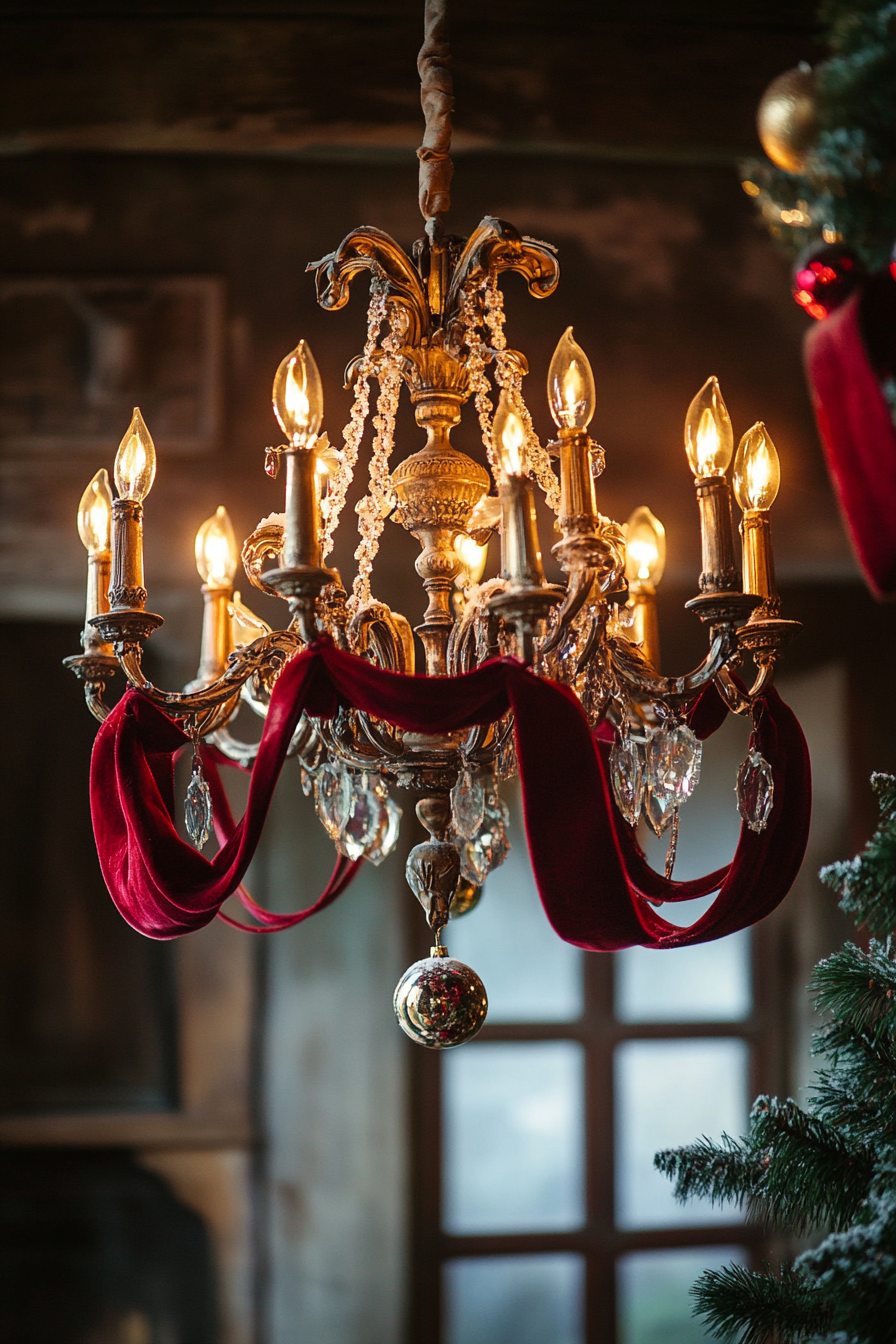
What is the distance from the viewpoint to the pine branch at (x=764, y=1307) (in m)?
1.21

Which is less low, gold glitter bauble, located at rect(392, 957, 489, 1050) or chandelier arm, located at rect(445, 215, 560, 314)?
chandelier arm, located at rect(445, 215, 560, 314)

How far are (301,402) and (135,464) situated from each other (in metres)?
0.26

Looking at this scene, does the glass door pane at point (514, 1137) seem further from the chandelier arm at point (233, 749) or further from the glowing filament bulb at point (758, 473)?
the glowing filament bulb at point (758, 473)

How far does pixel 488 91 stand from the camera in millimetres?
3117

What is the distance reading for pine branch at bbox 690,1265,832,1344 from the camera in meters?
1.21

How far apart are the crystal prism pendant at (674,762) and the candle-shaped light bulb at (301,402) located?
49 cm

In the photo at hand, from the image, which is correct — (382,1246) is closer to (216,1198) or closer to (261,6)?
(216,1198)

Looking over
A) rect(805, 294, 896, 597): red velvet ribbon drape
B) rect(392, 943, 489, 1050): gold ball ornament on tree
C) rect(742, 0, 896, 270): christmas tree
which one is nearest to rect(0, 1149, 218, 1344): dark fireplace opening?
rect(392, 943, 489, 1050): gold ball ornament on tree

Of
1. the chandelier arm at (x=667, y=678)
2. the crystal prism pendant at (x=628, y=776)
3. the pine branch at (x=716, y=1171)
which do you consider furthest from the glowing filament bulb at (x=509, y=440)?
the pine branch at (x=716, y=1171)

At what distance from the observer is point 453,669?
53.8 inches

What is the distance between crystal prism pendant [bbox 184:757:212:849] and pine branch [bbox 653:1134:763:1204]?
2.10 ft

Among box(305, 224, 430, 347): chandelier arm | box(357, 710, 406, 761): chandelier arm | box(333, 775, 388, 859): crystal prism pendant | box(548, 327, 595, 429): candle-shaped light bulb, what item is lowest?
box(333, 775, 388, 859): crystal prism pendant

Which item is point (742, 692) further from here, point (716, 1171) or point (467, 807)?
point (716, 1171)

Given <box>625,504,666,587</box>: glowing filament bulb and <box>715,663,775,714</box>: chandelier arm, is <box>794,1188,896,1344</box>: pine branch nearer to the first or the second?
<box>715,663,775,714</box>: chandelier arm
